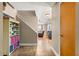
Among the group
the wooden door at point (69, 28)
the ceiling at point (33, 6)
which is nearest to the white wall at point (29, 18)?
the ceiling at point (33, 6)

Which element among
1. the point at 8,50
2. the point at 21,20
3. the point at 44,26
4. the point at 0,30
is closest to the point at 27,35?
the point at 21,20

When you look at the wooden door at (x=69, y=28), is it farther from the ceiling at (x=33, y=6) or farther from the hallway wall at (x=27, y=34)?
the hallway wall at (x=27, y=34)

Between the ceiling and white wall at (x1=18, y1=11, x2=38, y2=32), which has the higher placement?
the ceiling

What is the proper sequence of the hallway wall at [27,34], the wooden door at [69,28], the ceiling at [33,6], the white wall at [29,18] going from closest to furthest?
the wooden door at [69,28] → the ceiling at [33,6] → the hallway wall at [27,34] → the white wall at [29,18]

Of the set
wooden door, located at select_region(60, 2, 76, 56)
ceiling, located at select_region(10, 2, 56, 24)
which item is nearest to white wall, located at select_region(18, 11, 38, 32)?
ceiling, located at select_region(10, 2, 56, 24)

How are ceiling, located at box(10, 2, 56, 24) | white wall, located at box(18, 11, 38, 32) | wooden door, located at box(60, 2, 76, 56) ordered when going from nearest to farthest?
wooden door, located at box(60, 2, 76, 56) → ceiling, located at box(10, 2, 56, 24) → white wall, located at box(18, 11, 38, 32)

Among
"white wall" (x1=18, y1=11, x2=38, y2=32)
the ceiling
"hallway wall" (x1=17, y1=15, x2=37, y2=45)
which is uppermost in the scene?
the ceiling

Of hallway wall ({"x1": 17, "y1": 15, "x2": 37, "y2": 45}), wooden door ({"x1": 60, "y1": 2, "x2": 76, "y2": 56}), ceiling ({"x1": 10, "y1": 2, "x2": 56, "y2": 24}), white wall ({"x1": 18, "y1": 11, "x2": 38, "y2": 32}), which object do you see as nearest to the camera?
wooden door ({"x1": 60, "y1": 2, "x2": 76, "y2": 56})

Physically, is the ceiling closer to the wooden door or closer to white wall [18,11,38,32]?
white wall [18,11,38,32]

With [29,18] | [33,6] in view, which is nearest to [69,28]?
[33,6]

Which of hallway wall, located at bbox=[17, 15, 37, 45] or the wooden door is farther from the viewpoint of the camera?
hallway wall, located at bbox=[17, 15, 37, 45]

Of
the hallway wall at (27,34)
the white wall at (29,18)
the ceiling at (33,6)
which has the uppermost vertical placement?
the ceiling at (33,6)

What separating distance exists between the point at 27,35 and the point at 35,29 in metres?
0.71

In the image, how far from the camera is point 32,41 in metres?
10.2
